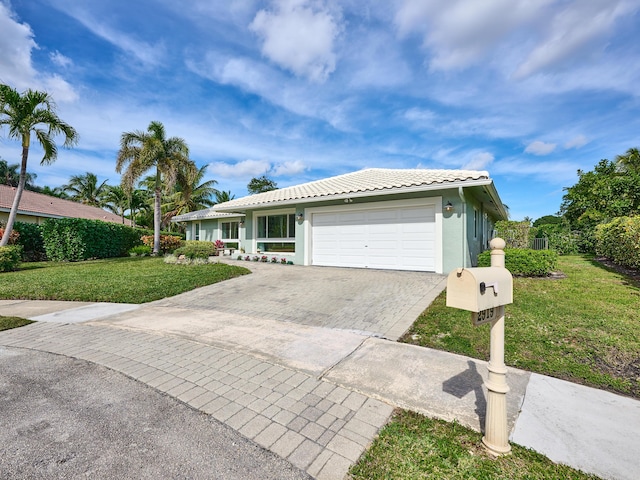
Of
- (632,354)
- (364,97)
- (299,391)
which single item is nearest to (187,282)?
(299,391)

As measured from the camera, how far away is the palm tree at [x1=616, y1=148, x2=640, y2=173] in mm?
23758

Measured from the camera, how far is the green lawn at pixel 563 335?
3380 millimetres

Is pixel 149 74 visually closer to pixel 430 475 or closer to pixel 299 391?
pixel 299 391

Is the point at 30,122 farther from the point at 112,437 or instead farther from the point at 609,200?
the point at 609,200

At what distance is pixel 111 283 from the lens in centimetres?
876

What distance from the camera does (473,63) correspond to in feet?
31.9

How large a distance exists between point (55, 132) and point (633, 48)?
21.6 m

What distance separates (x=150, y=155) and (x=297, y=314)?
589 inches

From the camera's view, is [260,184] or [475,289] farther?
[260,184]

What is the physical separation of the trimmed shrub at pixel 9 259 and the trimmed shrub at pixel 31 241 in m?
4.52

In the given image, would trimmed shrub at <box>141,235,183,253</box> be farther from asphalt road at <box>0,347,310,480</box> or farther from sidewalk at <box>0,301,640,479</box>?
asphalt road at <box>0,347,310,480</box>

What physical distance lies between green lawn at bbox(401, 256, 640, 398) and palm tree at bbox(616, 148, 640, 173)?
25.6 meters

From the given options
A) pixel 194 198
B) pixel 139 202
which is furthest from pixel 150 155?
pixel 139 202

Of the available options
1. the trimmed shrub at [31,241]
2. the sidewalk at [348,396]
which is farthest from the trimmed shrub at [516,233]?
the trimmed shrub at [31,241]
